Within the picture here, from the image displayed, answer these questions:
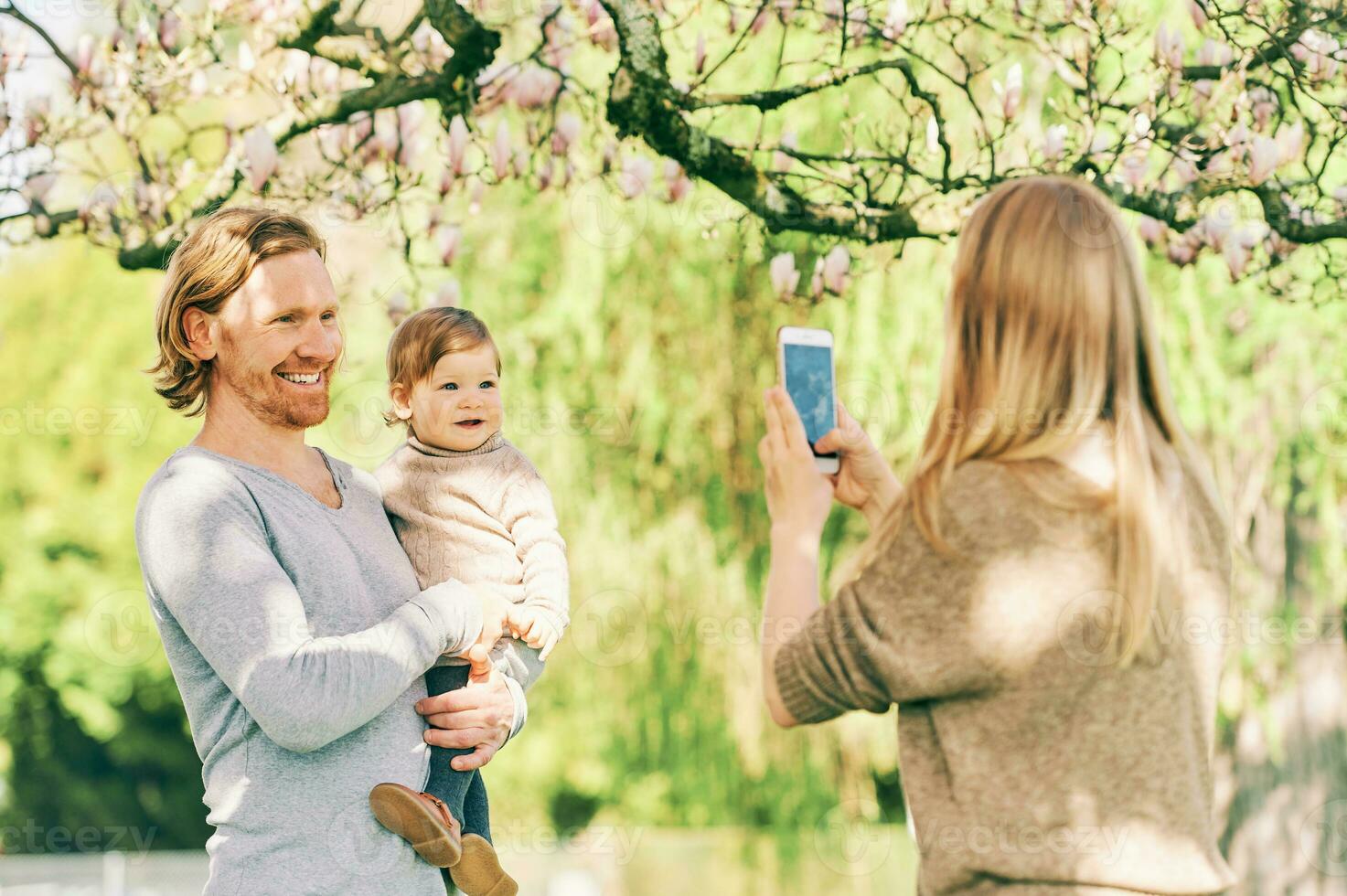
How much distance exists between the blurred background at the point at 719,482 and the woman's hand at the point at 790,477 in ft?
6.73

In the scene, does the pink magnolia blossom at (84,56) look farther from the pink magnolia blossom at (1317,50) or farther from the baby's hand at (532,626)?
the pink magnolia blossom at (1317,50)

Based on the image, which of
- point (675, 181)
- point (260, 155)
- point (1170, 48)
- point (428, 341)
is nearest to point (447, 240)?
point (675, 181)

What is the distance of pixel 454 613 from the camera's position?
1693 millimetres

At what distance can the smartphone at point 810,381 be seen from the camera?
1.93 m

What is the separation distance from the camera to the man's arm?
59.5 inches

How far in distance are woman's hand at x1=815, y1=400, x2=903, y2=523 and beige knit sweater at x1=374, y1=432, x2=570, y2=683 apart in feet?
1.45

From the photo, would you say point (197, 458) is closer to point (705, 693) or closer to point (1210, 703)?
point (1210, 703)

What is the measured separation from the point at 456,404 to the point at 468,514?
0.65 ft

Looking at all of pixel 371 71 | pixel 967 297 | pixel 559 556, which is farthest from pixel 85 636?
pixel 967 297

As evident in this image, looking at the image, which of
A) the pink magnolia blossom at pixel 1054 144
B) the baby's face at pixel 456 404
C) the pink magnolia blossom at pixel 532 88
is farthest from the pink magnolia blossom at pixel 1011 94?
the baby's face at pixel 456 404

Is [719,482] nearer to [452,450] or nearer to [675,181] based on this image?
[675,181]

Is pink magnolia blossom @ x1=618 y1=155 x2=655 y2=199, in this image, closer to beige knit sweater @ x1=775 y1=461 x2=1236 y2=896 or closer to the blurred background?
the blurred background

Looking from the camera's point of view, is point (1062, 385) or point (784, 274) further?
point (784, 274)

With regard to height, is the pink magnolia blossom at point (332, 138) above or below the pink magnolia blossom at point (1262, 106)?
below
